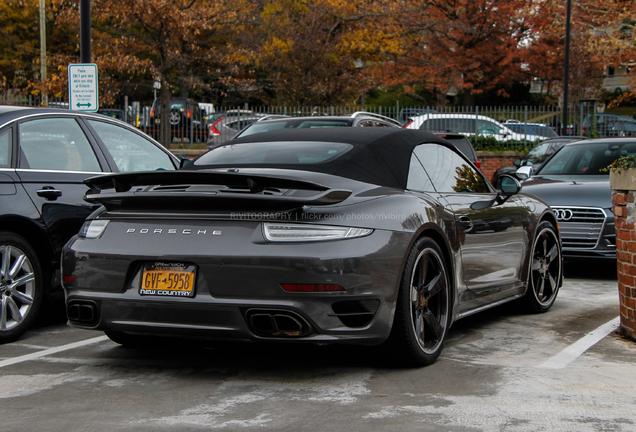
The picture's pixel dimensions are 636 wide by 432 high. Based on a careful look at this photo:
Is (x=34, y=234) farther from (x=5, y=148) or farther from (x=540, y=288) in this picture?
(x=540, y=288)

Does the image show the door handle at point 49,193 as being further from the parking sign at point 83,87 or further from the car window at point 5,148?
the parking sign at point 83,87

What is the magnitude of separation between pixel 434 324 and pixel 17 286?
2.98 metres

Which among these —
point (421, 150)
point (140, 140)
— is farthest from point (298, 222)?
point (140, 140)

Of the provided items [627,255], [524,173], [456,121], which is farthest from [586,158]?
[456,121]

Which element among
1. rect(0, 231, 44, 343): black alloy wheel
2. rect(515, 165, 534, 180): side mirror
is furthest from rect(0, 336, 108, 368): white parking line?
rect(515, 165, 534, 180): side mirror

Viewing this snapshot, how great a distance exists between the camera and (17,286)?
5754 millimetres

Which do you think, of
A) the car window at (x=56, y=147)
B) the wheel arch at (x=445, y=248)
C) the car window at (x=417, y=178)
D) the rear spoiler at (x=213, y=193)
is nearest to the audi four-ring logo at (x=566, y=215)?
the car window at (x=417, y=178)

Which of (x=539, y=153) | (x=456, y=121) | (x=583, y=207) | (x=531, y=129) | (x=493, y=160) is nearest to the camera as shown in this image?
(x=583, y=207)

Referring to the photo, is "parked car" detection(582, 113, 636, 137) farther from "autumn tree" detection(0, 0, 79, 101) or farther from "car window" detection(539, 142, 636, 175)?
"autumn tree" detection(0, 0, 79, 101)

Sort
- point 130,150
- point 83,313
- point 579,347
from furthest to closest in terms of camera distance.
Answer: point 130,150, point 579,347, point 83,313

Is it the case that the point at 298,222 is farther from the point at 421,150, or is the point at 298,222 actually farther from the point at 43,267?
the point at 43,267

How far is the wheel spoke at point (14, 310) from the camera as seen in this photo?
18.6 ft

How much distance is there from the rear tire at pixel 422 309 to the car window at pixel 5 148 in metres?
3.08

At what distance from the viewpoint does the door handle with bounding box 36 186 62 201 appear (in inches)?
236
